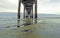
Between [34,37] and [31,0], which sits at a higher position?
[31,0]

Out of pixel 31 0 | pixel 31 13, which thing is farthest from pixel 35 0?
pixel 31 13

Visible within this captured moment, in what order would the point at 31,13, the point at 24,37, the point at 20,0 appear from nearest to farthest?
1. the point at 24,37
2. the point at 20,0
3. the point at 31,13

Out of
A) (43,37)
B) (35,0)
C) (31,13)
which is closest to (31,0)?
(35,0)

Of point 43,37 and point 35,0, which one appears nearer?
point 43,37

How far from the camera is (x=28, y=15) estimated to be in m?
62.6

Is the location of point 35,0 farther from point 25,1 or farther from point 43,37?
point 43,37

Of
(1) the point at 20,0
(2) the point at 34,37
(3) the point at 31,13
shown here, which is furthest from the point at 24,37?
(3) the point at 31,13

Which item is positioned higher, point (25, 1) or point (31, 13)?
point (25, 1)

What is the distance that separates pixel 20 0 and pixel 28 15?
19.5 metres

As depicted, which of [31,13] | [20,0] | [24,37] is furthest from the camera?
[31,13]

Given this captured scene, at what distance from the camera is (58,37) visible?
12625mm

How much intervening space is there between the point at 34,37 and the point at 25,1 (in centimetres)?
3313

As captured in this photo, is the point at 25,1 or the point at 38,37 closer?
the point at 38,37

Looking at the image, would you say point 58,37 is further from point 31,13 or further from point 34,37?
point 31,13
